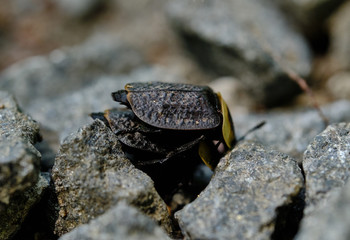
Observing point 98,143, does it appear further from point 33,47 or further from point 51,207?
point 33,47

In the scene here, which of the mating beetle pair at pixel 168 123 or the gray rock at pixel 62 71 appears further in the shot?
the gray rock at pixel 62 71

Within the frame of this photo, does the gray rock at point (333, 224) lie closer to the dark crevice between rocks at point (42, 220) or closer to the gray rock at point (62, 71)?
the dark crevice between rocks at point (42, 220)

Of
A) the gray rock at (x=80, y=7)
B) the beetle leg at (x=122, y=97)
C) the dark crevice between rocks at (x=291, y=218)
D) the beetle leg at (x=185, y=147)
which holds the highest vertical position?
the gray rock at (x=80, y=7)

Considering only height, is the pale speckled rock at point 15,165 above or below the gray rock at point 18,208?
above

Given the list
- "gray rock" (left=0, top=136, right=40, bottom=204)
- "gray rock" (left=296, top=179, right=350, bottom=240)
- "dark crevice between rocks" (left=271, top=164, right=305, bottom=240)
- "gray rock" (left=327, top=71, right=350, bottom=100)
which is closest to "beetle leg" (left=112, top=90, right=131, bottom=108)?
"gray rock" (left=0, top=136, right=40, bottom=204)

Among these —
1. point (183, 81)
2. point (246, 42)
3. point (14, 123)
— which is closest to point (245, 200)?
point (14, 123)

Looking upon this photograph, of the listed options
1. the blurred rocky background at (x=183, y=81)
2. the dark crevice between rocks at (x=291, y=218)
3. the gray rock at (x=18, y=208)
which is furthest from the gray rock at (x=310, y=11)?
the gray rock at (x=18, y=208)
